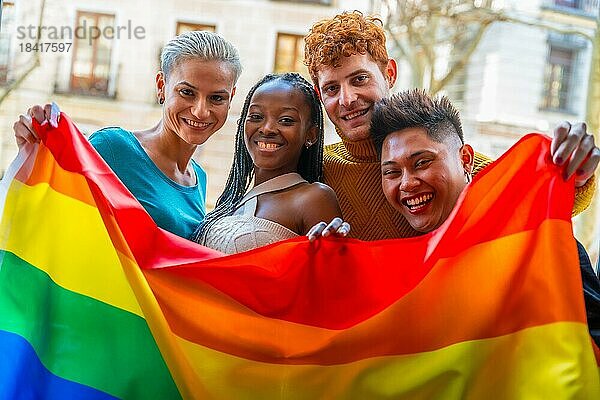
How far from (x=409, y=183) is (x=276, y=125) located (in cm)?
32

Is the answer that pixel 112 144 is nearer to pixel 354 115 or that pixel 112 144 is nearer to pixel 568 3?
pixel 354 115

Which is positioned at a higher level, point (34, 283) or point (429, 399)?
point (34, 283)

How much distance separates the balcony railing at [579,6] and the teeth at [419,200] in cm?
633

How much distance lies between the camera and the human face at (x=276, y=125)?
181 centimetres

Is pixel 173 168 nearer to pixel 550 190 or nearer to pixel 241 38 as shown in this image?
pixel 550 190

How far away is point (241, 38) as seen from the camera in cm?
734

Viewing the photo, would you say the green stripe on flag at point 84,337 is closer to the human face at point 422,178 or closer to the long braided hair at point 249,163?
the long braided hair at point 249,163

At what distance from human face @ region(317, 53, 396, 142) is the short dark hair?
6 cm

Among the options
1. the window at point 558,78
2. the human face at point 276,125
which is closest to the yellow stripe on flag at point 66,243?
the human face at point 276,125

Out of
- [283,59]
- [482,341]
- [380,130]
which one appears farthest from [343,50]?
[283,59]

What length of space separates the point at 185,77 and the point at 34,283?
23.7 inches

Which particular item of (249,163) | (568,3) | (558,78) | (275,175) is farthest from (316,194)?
(568,3)

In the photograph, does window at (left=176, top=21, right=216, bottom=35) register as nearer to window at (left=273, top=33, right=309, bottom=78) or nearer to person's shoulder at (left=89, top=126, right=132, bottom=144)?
window at (left=273, top=33, right=309, bottom=78)

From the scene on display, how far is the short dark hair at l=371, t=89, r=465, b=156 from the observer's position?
1742 mm
